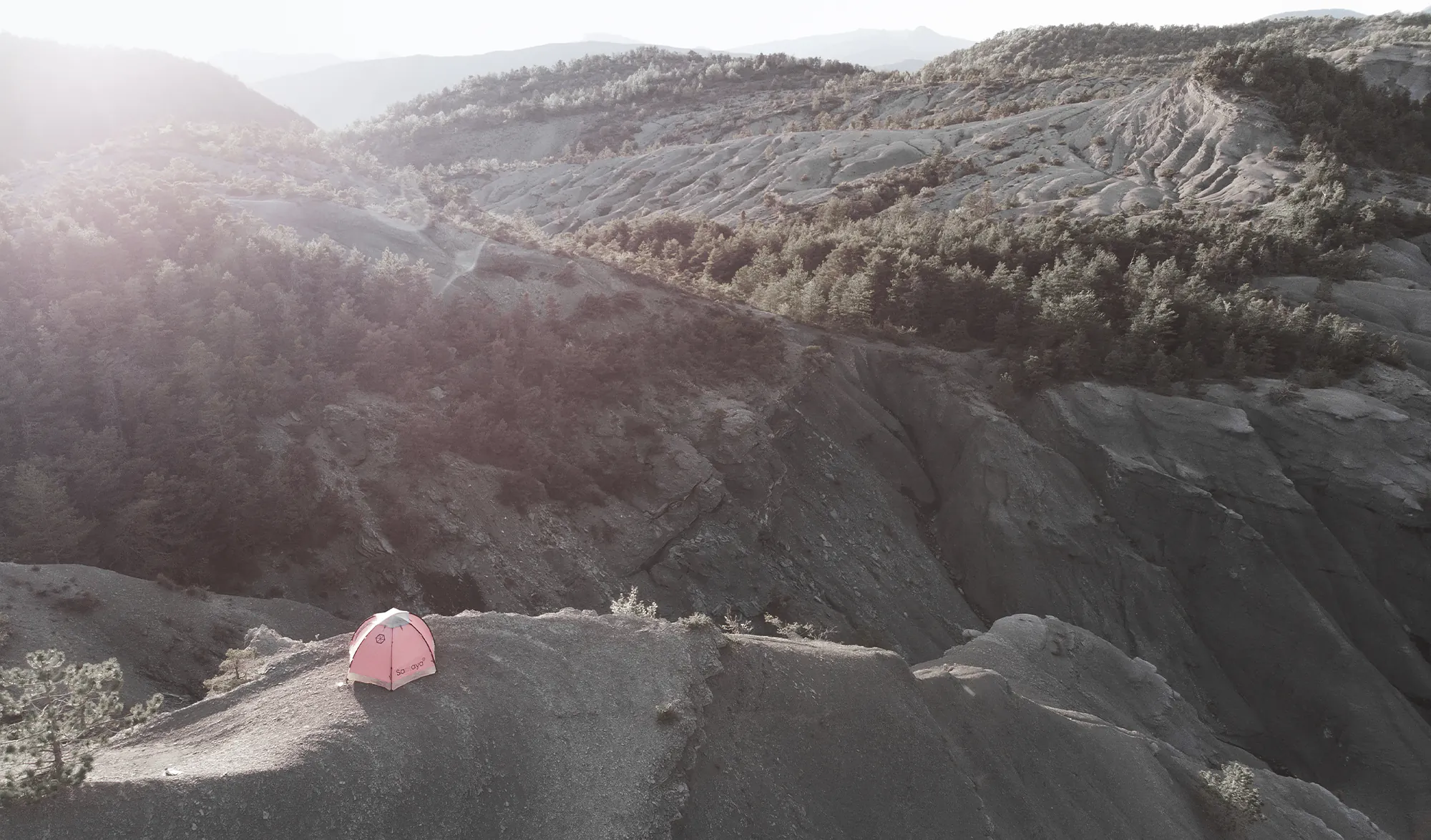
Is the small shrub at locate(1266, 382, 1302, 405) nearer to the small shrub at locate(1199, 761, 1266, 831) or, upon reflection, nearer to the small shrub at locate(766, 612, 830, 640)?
the small shrub at locate(1199, 761, 1266, 831)

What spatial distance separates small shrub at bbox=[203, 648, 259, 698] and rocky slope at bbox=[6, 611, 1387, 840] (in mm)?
440

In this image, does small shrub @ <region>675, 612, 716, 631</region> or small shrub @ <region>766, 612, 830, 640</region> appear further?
small shrub @ <region>766, 612, 830, 640</region>

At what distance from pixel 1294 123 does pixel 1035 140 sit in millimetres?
19152

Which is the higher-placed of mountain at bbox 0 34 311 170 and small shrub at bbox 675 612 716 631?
mountain at bbox 0 34 311 170

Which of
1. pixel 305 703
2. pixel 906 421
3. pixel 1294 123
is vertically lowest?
pixel 906 421

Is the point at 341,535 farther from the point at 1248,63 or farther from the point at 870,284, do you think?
the point at 1248,63

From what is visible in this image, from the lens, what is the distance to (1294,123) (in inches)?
2240

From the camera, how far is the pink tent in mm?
12211

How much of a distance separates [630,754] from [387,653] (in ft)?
14.7

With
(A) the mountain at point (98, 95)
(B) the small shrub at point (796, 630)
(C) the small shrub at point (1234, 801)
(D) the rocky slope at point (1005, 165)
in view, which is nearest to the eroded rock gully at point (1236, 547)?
(B) the small shrub at point (796, 630)

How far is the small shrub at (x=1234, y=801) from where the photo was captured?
58.4 ft

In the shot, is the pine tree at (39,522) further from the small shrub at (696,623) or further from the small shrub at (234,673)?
the small shrub at (696,623)

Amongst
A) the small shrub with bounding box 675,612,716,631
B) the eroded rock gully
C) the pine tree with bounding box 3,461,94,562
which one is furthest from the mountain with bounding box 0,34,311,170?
the small shrub with bounding box 675,612,716,631

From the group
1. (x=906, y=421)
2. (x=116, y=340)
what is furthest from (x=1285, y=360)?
(x=116, y=340)
